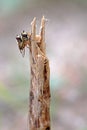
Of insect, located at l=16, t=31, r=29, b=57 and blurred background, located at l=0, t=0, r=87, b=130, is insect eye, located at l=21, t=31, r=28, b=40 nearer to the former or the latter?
insect, located at l=16, t=31, r=29, b=57

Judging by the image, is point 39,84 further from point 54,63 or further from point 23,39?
point 54,63

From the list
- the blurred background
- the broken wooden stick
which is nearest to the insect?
the broken wooden stick

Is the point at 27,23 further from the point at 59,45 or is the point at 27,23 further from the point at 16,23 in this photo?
the point at 59,45

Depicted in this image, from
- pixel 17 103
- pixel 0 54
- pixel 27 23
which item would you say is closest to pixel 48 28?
pixel 27 23

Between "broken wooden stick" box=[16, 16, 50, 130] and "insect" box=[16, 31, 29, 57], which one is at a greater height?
"insect" box=[16, 31, 29, 57]

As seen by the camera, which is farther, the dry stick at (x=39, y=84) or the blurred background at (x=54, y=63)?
the blurred background at (x=54, y=63)

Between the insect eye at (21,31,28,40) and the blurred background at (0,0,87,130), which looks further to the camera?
the blurred background at (0,0,87,130)

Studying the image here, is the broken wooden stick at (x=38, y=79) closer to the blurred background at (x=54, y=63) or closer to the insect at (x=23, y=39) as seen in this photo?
the insect at (x=23, y=39)

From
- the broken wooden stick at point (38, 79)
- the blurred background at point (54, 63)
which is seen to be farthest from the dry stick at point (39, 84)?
the blurred background at point (54, 63)
